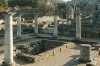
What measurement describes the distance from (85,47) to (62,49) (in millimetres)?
3637

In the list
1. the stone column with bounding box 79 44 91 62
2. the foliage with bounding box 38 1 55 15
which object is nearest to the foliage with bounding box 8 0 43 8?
the foliage with bounding box 38 1 55 15

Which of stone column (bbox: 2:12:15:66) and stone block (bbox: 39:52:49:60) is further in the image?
stone block (bbox: 39:52:49:60)

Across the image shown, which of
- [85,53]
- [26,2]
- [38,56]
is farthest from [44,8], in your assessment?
[85,53]

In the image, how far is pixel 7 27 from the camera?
845cm

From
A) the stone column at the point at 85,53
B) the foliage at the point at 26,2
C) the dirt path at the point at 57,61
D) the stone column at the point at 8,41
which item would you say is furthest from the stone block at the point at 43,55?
the foliage at the point at 26,2

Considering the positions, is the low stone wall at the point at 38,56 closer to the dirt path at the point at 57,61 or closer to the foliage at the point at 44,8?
the dirt path at the point at 57,61

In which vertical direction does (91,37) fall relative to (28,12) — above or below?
below

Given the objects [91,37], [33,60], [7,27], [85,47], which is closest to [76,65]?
[85,47]

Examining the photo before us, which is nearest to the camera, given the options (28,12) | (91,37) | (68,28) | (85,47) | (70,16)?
(85,47)

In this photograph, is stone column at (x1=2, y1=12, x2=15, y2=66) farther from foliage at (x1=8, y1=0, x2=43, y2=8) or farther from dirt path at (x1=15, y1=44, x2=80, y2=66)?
foliage at (x1=8, y1=0, x2=43, y2=8)

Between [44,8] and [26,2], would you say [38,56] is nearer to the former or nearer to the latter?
[44,8]

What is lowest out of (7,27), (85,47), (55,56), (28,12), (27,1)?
(55,56)

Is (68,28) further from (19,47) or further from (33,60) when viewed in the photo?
(33,60)

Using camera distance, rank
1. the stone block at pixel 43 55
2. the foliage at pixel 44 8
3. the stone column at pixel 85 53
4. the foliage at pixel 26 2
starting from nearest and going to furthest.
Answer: the stone column at pixel 85 53, the stone block at pixel 43 55, the foliage at pixel 44 8, the foliage at pixel 26 2
